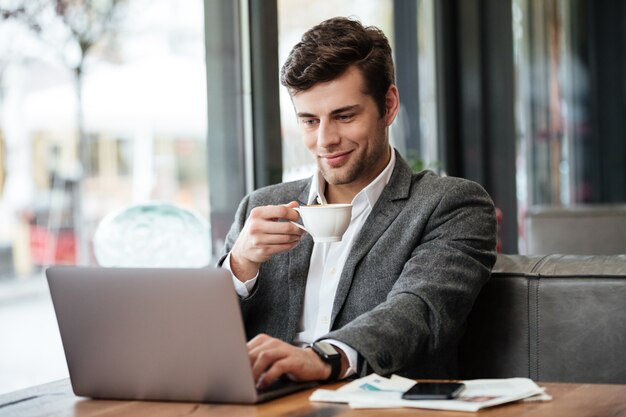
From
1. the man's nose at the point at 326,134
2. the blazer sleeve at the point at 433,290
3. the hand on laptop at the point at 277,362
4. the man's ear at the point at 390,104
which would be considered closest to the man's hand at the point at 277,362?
the hand on laptop at the point at 277,362

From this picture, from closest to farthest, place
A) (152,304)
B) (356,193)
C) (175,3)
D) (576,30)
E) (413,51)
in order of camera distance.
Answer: (152,304) → (356,193) → (175,3) → (413,51) → (576,30)

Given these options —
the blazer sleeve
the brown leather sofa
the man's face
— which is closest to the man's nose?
the man's face

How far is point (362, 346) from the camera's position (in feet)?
5.82

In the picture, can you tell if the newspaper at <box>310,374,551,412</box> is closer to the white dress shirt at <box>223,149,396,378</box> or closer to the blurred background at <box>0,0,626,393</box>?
the white dress shirt at <box>223,149,396,378</box>

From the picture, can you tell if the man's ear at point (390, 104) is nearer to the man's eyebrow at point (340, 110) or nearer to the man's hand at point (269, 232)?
the man's eyebrow at point (340, 110)

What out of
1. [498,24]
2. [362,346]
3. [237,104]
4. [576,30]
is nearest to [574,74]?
[576,30]

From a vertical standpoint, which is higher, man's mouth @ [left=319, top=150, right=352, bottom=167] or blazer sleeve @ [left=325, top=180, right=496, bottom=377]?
man's mouth @ [left=319, top=150, right=352, bottom=167]

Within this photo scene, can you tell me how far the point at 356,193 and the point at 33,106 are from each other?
86 cm

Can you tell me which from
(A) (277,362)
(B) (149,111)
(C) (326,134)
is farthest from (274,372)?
(B) (149,111)

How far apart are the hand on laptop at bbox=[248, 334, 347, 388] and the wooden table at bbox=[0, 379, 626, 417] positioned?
0.04 meters

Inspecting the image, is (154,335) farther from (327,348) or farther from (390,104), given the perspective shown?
(390,104)

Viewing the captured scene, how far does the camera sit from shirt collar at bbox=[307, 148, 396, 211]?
2.32 meters

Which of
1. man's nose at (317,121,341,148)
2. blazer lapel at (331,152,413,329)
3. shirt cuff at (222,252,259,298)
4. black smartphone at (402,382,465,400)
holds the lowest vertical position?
black smartphone at (402,382,465,400)

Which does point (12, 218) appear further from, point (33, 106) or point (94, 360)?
point (94, 360)
